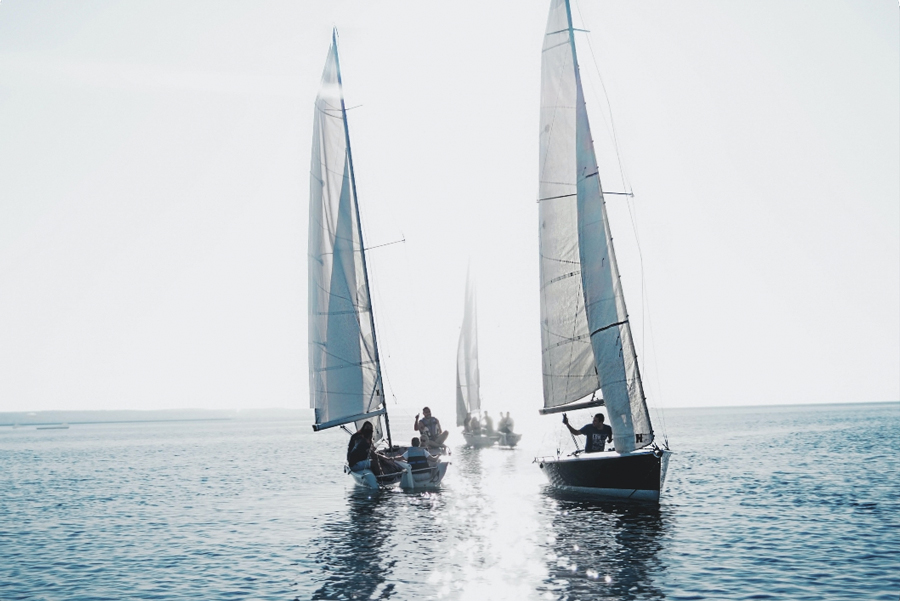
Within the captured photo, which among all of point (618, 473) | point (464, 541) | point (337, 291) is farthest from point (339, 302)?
point (464, 541)

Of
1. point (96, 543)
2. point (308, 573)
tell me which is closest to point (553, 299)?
point (308, 573)

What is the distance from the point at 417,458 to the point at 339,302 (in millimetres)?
7777

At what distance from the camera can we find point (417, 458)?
107 feet

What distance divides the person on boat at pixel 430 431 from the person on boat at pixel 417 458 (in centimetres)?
421

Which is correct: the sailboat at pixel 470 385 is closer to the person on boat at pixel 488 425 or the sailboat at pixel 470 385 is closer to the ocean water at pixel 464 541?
the person on boat at pixel 488 425

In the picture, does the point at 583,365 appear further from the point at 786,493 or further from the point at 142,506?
the point at 142,506

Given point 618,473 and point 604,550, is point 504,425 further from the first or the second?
point 604,550

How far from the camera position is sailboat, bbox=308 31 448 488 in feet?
111

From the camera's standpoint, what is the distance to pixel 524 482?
37312 millimetres

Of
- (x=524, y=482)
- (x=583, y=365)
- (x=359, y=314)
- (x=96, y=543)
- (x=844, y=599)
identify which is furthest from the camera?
(x=524, y=482)

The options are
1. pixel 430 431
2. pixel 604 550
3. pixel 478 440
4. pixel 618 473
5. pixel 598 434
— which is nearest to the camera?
pixel 604 550

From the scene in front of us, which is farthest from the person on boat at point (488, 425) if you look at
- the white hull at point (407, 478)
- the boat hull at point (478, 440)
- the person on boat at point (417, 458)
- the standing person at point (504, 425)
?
the person on boat at point (417, 458)

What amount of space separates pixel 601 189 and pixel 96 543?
21.0m

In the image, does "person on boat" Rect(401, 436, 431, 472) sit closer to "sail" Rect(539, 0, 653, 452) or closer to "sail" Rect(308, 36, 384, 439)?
"sail" Rect(308, 36, 384, 439)
